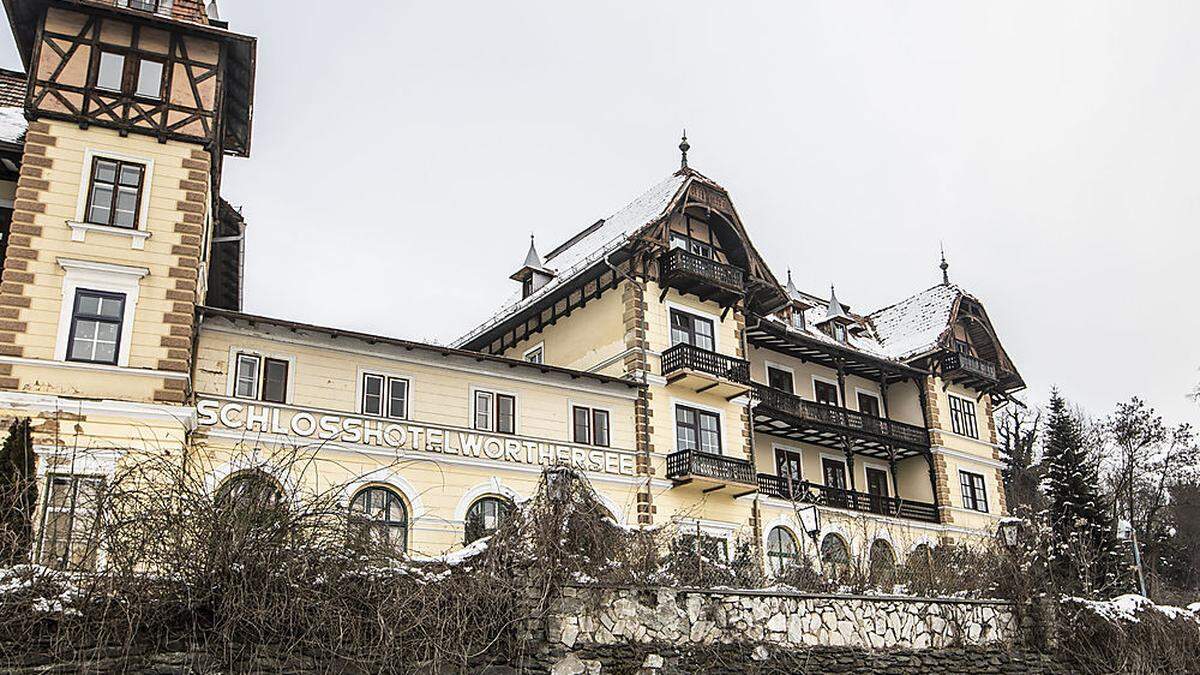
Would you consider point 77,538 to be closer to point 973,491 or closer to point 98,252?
point 98,252

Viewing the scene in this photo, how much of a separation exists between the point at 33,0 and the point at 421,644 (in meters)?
16.5

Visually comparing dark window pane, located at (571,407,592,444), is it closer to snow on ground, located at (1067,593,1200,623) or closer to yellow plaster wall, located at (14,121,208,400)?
yellow plaster wall, located at (14,121,208,400)

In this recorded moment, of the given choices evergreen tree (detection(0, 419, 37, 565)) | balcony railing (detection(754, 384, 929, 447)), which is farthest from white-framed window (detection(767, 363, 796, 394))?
evergreen tree (detection(0, 419, 37, 565))

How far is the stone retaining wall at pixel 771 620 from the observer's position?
12844mm

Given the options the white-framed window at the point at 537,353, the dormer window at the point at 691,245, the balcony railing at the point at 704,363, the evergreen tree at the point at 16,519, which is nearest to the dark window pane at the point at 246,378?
the evergreen tree at the point at 16,519

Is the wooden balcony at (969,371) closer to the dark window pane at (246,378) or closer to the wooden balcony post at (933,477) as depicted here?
the wooden balcony post at (933,477)

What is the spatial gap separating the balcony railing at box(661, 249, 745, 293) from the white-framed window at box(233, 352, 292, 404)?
37.5 feet

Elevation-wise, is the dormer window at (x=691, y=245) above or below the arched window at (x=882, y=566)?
above

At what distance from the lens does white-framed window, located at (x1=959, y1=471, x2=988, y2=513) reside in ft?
127

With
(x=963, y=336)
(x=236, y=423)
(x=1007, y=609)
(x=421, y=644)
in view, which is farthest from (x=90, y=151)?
(x=963, y=336)

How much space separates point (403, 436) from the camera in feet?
76.2

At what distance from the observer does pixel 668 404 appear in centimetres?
2836

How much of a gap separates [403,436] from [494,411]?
2683 millimetres

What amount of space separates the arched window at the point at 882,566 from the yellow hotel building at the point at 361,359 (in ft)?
0.46
